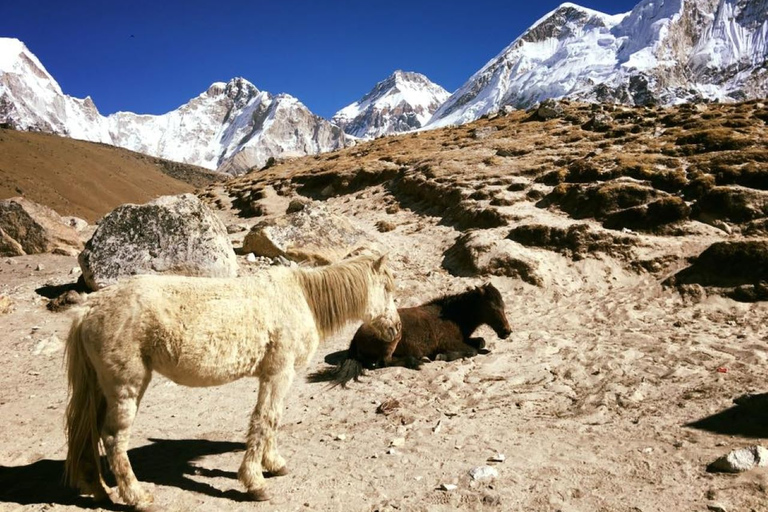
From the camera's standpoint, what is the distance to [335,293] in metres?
5.42

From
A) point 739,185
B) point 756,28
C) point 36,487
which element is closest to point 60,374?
point 36,487

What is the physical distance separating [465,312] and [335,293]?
15.6ft

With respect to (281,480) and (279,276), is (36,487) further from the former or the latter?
(279,276)

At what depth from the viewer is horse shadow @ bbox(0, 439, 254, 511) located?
445 centimetres

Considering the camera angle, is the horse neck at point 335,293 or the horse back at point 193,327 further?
the horse neck at point 335,293

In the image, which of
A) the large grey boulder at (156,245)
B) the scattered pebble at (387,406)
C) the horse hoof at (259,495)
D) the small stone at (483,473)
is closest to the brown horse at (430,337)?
the scattered pebble at (387,406)

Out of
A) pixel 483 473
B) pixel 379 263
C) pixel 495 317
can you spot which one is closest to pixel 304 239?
pixel 495 317

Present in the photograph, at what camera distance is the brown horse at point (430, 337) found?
8188mm

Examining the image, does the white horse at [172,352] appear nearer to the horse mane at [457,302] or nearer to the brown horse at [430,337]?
the brown horse at [430,337]

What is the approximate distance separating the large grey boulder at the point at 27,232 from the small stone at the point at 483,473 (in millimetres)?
15893

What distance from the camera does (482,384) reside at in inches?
293

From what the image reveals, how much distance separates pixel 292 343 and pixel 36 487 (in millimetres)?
2973

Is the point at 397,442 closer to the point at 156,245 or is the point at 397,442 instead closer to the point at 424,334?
the point at 424,334

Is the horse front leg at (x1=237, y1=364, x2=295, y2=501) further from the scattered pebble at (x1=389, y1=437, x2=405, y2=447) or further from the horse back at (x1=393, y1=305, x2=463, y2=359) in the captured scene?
the horse back at (x1=393, y1=305, x2=463, y2=359)
